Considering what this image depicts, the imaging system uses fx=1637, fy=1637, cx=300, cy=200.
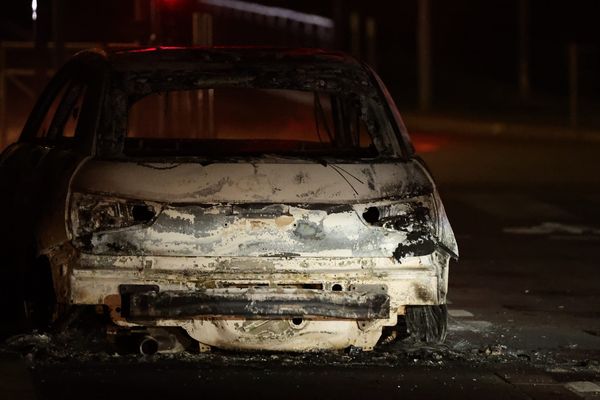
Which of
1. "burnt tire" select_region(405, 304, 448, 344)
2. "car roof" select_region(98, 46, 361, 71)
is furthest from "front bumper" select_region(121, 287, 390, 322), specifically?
"car roof" select_region(98, 46, 361, 71)

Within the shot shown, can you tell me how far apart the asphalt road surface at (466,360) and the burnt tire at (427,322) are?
9 cm

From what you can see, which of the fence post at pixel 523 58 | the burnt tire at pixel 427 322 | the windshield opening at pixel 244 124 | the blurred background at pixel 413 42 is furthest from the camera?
the fence post at pixel 523 58

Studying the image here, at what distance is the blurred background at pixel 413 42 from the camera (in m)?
19.5

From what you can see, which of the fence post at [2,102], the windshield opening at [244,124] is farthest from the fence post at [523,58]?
the fence post at [2,102]

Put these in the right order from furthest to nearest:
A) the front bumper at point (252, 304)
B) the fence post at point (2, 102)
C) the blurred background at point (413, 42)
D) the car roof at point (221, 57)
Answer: the fence post at point (2, 102), the blurred background at point (413, 42), the car roof at point (221, 57), the front bumper at point (252, 304)

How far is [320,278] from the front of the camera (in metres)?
7.61

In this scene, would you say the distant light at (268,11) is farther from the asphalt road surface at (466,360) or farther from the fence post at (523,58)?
the asphalt road surface at (466,360)

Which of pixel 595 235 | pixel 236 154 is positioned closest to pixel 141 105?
pixel 595 235

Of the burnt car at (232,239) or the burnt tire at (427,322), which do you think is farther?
the burnt tire at (427,322)

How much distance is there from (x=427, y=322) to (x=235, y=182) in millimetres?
1273

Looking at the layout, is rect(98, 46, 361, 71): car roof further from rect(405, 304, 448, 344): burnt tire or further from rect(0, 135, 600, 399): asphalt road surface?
rect(0, 135, 600, 399): asphalt road surface

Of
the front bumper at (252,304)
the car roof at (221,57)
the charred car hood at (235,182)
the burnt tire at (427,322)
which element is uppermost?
the car roof at (221,57)

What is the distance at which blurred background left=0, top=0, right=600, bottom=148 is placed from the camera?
769 inches

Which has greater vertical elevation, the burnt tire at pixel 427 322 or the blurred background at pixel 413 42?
the burnt tire at pixel 427 322
